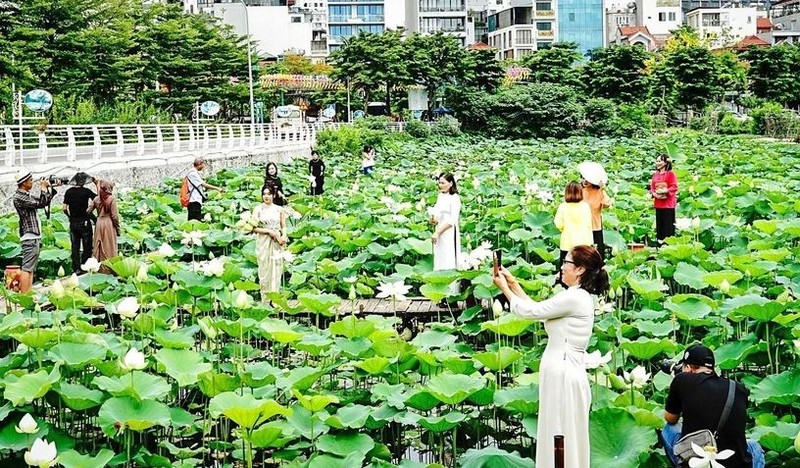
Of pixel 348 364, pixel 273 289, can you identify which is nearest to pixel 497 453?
pixel 348 364

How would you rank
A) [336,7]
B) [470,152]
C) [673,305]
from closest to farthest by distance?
[673,305] < [470,152] < [336,7]

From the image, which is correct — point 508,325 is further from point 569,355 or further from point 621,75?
point 621,75

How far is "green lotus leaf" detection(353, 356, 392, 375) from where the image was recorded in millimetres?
5074

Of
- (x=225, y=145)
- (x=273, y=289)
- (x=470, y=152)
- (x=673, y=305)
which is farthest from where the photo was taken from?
(x=470, y=152)

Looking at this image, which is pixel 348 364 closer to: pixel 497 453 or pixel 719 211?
pixel 497 453

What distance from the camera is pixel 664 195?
968 centimetres

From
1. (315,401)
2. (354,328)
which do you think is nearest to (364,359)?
(354,328)

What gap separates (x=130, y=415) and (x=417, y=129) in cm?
3261

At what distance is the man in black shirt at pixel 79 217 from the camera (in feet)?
29.5

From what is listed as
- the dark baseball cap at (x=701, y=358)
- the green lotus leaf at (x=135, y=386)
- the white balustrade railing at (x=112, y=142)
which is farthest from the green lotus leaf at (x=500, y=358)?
the white balustrade railing at (x=112, y=142)

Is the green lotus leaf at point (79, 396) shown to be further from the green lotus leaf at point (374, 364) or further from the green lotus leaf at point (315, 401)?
the green lotus leaf at point (374, 364)

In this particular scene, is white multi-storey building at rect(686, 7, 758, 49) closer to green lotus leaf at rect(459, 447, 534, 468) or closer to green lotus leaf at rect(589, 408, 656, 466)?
green lotus leaf at rect(589, 408, 656, 466)

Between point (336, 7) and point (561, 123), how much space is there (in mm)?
35865

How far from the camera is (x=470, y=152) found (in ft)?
95.5
